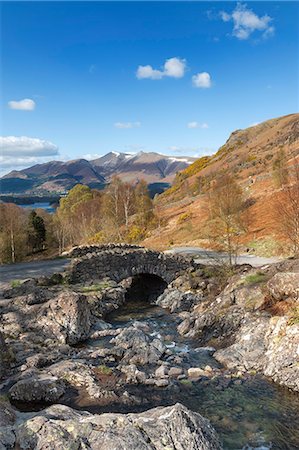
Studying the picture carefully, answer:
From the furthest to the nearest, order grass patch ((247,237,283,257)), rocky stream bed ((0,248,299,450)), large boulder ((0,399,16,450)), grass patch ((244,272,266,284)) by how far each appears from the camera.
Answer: grass patch ((247,237,283,257)) < grass patch ((244,272,266,284)) < rocky stream bed ((0,248,299,450)) < large boulder ((0,399,16,450))

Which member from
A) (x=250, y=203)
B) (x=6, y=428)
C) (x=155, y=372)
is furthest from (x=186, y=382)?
(x=250, y=203)

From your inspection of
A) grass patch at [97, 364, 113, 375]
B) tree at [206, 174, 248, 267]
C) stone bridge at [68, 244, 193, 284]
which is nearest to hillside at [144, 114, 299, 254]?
tree at [206, 174, 248, 267]

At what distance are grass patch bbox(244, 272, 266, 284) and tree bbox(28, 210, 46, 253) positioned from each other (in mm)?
51142

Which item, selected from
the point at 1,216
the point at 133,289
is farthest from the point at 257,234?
the point at 1,216

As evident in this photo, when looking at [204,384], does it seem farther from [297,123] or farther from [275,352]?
[297,123]

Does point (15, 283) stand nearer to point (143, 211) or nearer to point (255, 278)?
point (255, 278)

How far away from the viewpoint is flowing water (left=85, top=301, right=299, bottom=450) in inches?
436

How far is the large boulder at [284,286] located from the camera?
18.7 meters

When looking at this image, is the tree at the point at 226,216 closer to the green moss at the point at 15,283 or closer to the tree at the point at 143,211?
the tree at the point at 143,211

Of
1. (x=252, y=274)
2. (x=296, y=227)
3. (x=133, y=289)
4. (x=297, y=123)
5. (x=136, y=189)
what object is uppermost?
(x=297, y=123)

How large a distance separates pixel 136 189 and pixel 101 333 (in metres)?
55.8

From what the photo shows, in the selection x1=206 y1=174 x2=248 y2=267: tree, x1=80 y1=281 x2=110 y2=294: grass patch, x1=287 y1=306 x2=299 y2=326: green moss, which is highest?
x1=206 y1=174 x2=248 y2=267: tree

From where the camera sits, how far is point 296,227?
27.3m

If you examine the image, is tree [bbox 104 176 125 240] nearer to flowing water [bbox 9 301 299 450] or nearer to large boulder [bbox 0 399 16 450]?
flowing water [bbox 9 301 299 450]
